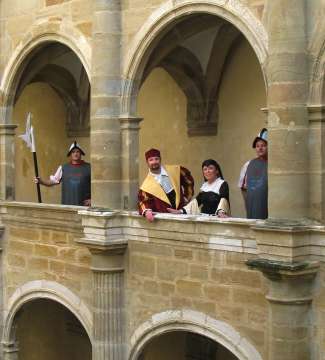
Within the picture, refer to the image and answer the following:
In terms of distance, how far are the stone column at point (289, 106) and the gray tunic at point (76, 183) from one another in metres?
4.65

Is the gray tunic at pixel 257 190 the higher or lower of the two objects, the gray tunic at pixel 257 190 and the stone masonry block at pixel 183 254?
the higher

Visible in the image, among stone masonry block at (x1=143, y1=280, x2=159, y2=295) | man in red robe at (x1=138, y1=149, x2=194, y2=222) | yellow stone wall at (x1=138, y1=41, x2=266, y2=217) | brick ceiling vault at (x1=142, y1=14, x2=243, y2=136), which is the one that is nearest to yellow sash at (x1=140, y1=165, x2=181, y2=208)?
man in red robe at (x1=138, y1=149, x2=194, y2=222)

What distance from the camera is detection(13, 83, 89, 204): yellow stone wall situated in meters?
16.6

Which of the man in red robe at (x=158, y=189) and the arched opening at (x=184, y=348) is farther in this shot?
the arched opening at (x=184, y=348)

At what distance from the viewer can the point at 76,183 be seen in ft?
44.1

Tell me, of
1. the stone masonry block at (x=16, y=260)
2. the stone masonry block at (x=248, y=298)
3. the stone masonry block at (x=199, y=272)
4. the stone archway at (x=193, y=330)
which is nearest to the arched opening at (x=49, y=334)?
the stone masonry block at (x=16, y=260)

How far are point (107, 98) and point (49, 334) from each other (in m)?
5.88

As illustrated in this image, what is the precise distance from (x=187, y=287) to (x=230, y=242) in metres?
0.98

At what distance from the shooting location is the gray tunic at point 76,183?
1342cm

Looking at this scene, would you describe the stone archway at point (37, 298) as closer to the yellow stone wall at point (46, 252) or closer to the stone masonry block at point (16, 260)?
the yellow stone wall at point (46, 252)

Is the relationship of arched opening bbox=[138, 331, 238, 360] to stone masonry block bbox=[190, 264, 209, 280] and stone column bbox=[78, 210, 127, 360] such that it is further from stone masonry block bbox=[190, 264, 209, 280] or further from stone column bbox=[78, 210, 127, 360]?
stone masonry block bbox=[190, 264, 209, 280]

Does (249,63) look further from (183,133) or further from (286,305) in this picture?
(286,305)

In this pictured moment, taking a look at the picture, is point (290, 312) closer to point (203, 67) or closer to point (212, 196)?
point (212, 196)

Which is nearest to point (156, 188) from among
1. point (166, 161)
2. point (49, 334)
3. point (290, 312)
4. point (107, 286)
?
point (107, 286)
